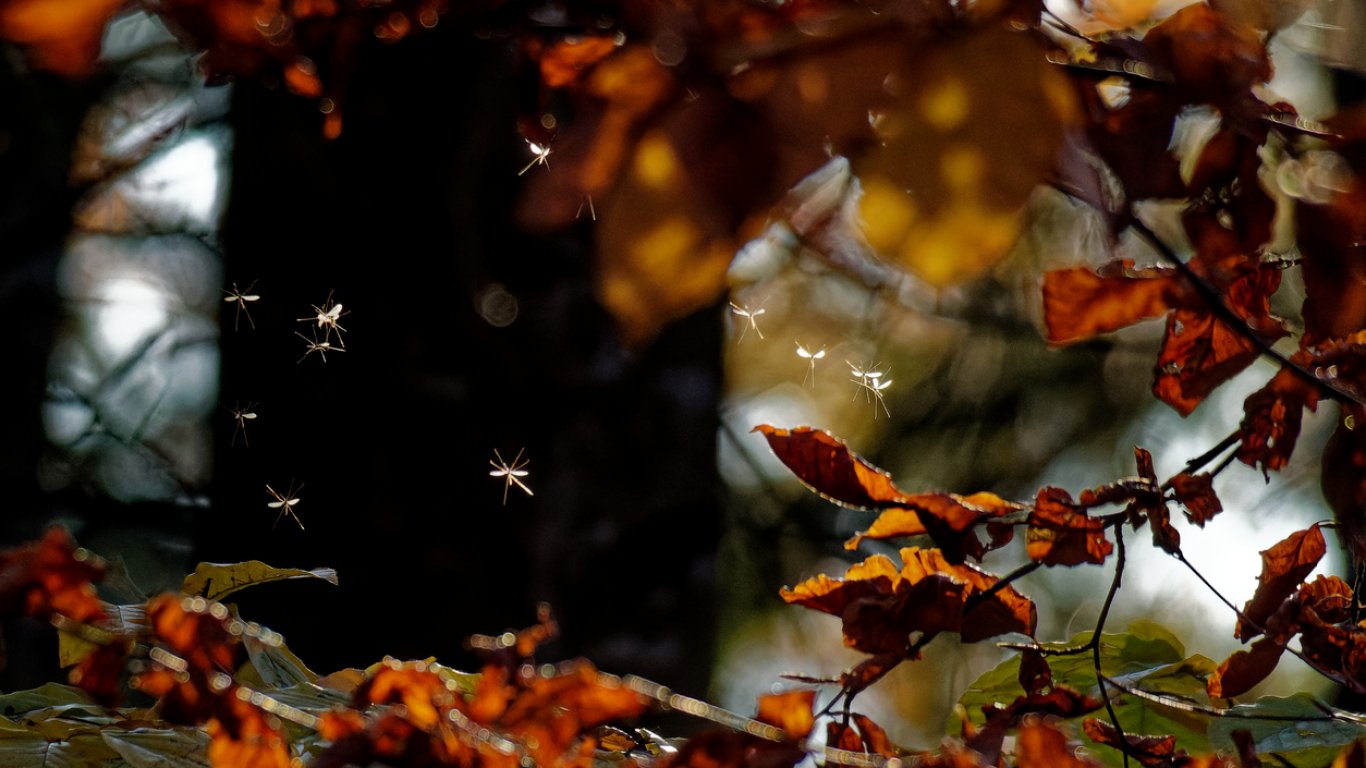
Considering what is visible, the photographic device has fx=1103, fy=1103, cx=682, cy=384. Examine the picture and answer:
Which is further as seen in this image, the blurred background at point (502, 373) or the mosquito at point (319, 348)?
the mosquito at point (319, 348)

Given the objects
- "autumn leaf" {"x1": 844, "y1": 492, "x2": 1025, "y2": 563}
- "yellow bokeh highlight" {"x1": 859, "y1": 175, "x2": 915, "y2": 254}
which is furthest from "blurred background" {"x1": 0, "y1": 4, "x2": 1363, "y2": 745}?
"autumn leaf" {"x1": 844, "y1": 492, "x2": 1025, "y2": 563}

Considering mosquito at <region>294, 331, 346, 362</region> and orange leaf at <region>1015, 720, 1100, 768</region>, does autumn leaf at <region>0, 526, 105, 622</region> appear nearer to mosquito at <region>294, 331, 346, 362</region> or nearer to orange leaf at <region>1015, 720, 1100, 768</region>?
orange leaf at <region>1015, 720, 1100, 768</region>

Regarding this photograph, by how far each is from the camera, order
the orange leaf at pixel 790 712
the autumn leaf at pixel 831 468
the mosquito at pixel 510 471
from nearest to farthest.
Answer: the orange leaf at pixel 790 712, the autumn leaf at pixel 831 468, the mosquito at pixel 510 471

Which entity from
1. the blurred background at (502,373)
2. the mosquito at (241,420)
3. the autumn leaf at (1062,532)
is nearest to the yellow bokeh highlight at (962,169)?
the blurred background at (502,373)

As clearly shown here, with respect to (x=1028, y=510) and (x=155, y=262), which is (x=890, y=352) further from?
(x=1028, y=510)

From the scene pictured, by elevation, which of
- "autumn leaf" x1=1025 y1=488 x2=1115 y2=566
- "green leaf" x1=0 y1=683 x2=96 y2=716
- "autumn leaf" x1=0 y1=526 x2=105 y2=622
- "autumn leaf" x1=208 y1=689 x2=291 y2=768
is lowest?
"green leaf" x1=0 y1=683 x2=96 y2=716

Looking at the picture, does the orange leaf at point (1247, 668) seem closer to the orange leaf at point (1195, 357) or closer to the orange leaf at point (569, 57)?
the orange leaf at point (1195, 357)

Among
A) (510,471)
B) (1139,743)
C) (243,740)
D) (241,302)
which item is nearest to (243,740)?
(243,740)
